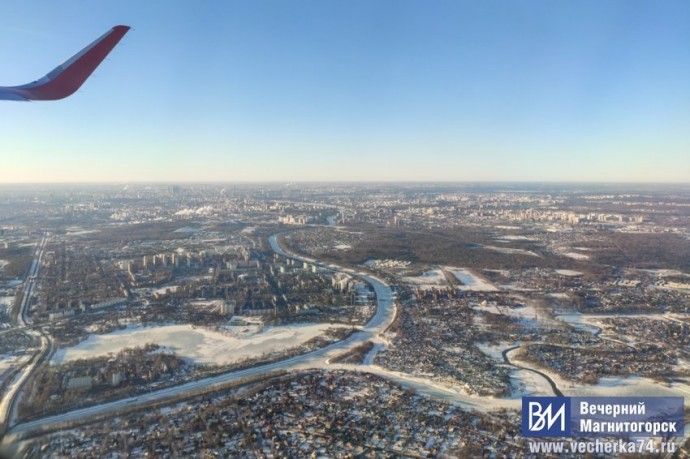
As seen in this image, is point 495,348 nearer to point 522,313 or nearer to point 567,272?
point 522,313

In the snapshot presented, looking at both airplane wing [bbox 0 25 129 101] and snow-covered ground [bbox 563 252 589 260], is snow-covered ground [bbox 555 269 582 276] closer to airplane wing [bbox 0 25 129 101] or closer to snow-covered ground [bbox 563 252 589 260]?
snow-covered ground [bbox 563 252 589 260]

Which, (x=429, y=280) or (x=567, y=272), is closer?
(x=429, y=280)

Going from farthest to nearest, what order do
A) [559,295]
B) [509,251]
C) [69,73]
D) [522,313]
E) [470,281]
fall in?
[509,251]
[470,281]
[559,295]
[522,313]
[69,73]

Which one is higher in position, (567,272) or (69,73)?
(69,73)

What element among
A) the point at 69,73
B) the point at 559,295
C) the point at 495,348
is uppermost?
the point at 69,73

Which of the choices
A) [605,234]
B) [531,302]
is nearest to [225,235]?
[531,302]

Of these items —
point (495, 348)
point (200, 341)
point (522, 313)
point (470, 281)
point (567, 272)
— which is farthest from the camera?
point (567, 272)

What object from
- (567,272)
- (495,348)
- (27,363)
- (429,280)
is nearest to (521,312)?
(495,348)
